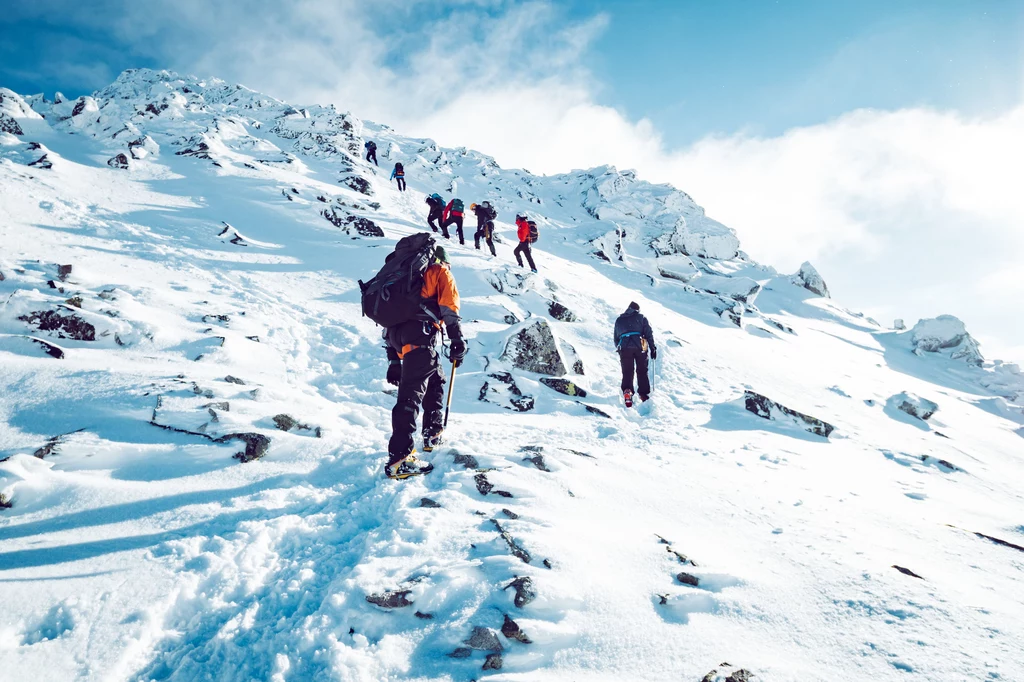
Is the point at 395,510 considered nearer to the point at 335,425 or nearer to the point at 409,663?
the point at 409,663

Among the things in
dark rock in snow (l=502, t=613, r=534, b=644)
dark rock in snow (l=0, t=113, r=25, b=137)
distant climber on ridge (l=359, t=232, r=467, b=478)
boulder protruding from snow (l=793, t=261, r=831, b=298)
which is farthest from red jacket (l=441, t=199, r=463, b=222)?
boulder protruding from snow (l=793, t=261, r=831, b=298)

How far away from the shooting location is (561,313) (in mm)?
12883

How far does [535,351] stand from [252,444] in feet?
18.3

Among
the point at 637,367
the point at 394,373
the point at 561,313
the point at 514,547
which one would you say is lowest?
the point at 514,547

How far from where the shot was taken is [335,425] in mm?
5410

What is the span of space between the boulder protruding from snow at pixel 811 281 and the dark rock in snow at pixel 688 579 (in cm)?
4223

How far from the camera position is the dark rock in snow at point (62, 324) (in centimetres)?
573

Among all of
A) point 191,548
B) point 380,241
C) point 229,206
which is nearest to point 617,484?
point 191,548

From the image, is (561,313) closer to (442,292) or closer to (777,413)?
(777,413)

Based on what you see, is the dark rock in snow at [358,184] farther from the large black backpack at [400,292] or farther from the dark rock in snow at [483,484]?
the dark rock in snow at [483,484]

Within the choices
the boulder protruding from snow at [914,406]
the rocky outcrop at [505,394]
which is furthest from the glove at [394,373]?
the boulder protruding from snow at [914,406]

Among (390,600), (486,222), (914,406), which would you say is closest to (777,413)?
(914,406)

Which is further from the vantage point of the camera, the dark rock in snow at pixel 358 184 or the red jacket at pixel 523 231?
the dark rock in snow at pixel 358 184

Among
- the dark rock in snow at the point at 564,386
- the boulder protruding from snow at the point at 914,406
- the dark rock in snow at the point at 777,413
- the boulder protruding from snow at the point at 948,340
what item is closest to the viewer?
the dark rock in snow at the point at 564,386
